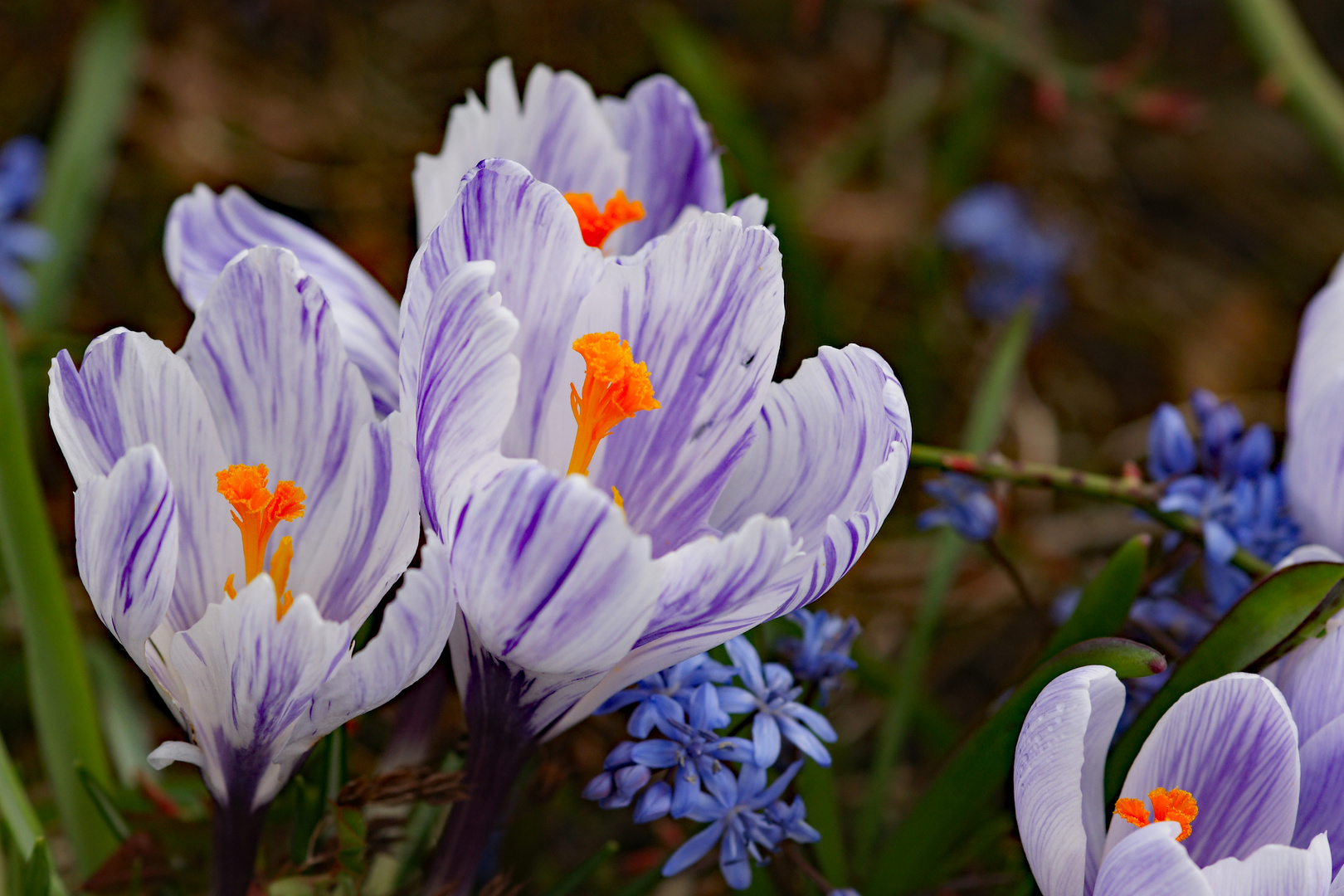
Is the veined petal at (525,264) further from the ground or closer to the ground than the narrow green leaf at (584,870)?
further from the ground

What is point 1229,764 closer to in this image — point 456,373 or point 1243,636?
point 1243,636

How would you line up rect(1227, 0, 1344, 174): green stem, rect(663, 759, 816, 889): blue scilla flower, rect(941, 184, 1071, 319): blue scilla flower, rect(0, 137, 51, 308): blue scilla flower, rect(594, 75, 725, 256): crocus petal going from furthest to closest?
rect(941, 184, 1071, 319): blue scilla flower → rect(1227, 0, 1344, 174): green stem → rect(0, 137, 51, 308): blue scilla flower → rect(594, 75, 725, 256): crocus petal → rect(663, 759, 816, 889): blue scilla flower

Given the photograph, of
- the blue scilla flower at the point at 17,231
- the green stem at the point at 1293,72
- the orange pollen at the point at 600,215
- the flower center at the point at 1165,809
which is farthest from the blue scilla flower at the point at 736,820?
the green stem at the point at 1293,72

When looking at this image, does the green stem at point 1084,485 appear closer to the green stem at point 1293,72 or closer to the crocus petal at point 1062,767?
the crocus petal at point 1062,767

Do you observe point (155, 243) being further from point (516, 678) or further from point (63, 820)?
point (516, 678)

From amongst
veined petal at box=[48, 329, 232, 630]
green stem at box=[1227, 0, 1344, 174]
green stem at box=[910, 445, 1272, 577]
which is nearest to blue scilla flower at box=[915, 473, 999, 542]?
green stem at box=[910, 445, 1272, 577]

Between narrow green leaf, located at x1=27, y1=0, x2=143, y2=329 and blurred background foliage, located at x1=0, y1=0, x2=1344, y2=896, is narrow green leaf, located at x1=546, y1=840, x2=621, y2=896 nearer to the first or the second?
blurred background foliage, located at x1=0, y1=0, x2=1344, y2=896
